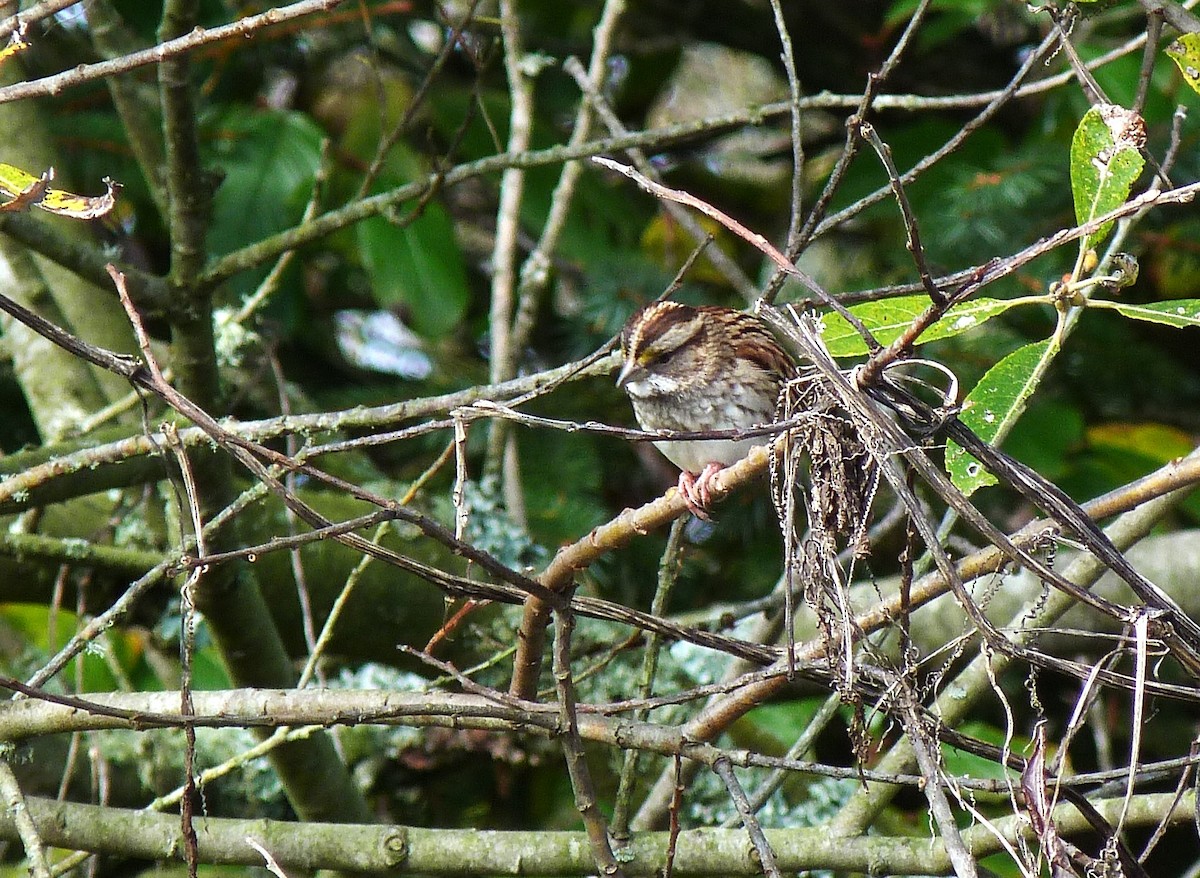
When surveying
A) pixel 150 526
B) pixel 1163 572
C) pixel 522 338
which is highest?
pixel 522 338

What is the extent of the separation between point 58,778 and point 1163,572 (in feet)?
10.4

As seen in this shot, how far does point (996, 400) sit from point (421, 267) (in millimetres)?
2915

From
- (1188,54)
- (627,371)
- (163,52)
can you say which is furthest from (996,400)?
(627,371)

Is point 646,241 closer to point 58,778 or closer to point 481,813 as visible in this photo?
point 481,813

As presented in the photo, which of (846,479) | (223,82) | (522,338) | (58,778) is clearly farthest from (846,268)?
(846,479)

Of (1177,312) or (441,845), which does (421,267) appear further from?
(1177,312)

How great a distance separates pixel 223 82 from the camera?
501 centimetres

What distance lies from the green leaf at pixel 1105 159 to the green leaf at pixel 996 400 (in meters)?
0.17

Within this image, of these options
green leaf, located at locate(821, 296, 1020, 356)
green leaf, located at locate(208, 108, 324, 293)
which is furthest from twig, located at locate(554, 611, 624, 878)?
green leaf, located at locate(208, 108, 324, 293)

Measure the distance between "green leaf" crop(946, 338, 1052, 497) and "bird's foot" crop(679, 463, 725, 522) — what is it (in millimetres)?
368

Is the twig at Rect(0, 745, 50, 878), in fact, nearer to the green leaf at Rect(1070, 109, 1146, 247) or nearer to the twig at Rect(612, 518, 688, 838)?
the twig at Rect(612, 518, 688, 838)

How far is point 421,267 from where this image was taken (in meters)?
4.37

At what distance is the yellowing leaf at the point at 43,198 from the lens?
159 centimetres

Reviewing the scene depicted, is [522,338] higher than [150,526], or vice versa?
[522,338]
